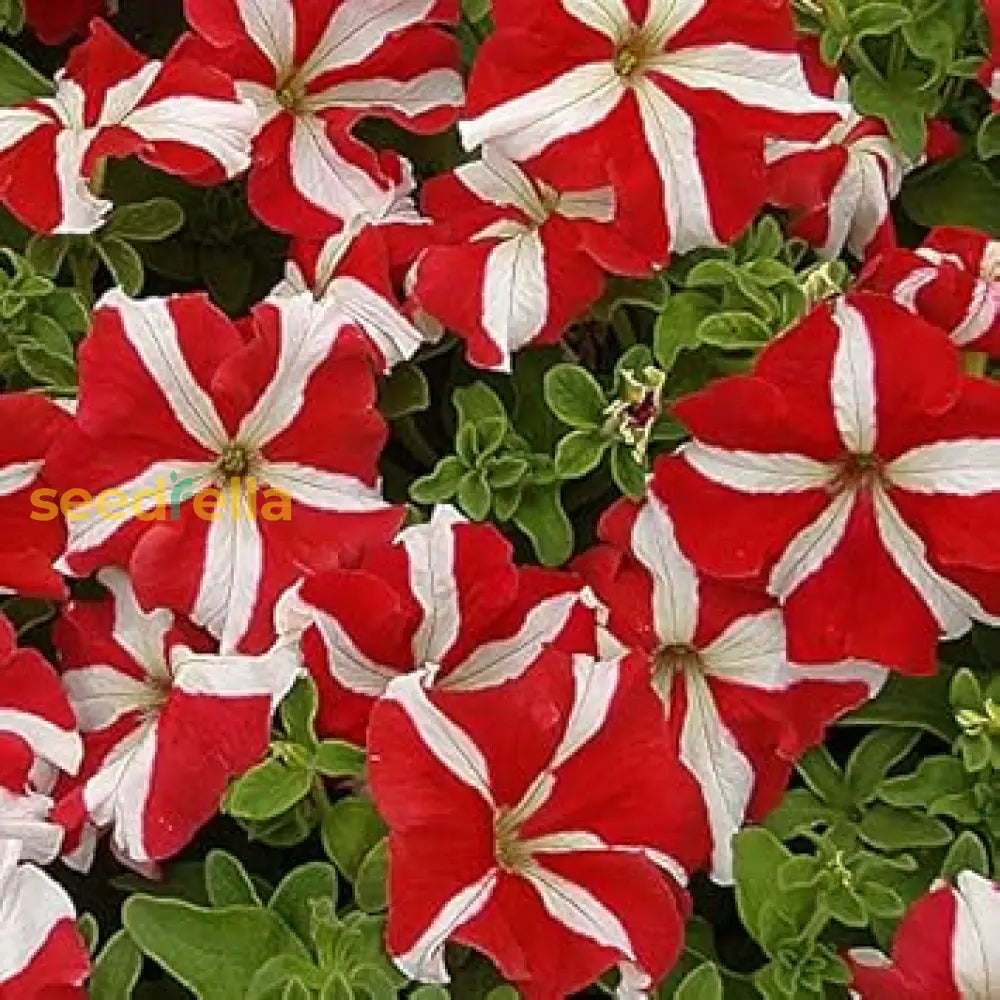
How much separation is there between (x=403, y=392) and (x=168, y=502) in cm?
16

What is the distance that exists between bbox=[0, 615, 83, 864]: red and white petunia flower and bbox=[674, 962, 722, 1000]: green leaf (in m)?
0.31

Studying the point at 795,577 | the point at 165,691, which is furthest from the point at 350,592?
the point at 795,577

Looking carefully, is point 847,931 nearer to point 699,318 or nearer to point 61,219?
point 699,318

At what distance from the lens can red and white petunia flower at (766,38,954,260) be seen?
1264mm

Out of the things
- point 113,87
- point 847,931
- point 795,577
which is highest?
point 113,87

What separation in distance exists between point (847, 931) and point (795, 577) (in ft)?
0.60

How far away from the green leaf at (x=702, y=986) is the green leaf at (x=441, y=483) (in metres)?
0.29

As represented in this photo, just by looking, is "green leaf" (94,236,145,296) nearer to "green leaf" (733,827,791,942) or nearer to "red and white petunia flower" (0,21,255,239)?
"red and white petunia flower" (0,21,255,239)

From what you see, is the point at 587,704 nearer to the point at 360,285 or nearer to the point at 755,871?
the point at 755,871

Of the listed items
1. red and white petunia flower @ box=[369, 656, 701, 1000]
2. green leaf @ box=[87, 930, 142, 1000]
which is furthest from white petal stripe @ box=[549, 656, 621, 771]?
green leaf @ box=[87, 930, 142, 1000]

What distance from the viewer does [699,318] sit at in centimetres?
118

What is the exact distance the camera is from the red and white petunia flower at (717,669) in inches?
44.2

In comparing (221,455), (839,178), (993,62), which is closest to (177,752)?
(221,455)

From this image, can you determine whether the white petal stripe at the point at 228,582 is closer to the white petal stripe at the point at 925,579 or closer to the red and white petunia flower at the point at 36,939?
the red and white petunia flower at the point at 36,939
